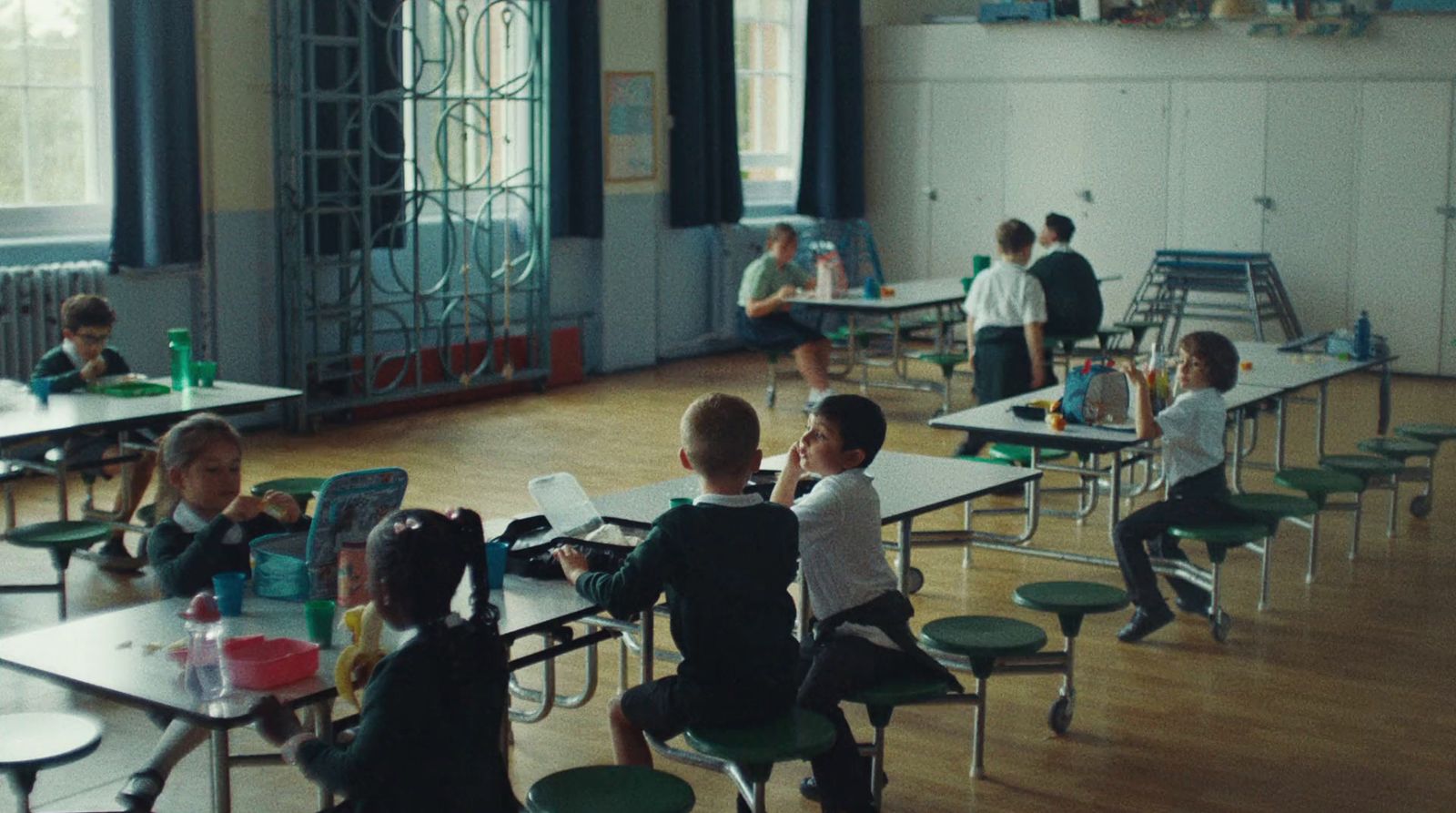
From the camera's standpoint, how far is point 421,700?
103 inches

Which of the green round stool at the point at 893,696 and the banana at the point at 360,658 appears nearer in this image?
the banana at the point at 360,658

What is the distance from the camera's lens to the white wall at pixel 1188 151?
430 inches

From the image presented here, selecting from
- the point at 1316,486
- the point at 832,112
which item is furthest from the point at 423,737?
the point at 832,112

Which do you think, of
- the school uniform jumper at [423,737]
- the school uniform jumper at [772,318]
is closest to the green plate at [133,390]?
the school uniform jumper at [423,737]

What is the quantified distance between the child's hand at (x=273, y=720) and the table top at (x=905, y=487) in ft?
4.93

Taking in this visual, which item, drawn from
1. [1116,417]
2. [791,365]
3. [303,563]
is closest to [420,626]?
[303,563]

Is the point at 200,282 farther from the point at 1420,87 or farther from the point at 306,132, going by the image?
the point at 1420,87

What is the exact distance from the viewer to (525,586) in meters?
3.52

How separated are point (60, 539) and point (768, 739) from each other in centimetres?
281

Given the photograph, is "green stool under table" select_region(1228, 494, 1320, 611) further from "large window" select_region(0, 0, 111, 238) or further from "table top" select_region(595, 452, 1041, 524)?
"large window" select_region(0, 0, 111, 238)

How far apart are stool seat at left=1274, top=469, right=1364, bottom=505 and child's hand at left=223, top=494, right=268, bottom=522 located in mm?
3659

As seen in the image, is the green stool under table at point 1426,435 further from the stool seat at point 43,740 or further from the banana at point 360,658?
the stool seat at point 43,740

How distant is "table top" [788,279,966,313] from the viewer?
9.19 meters

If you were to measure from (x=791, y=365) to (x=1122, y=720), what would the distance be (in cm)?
680
